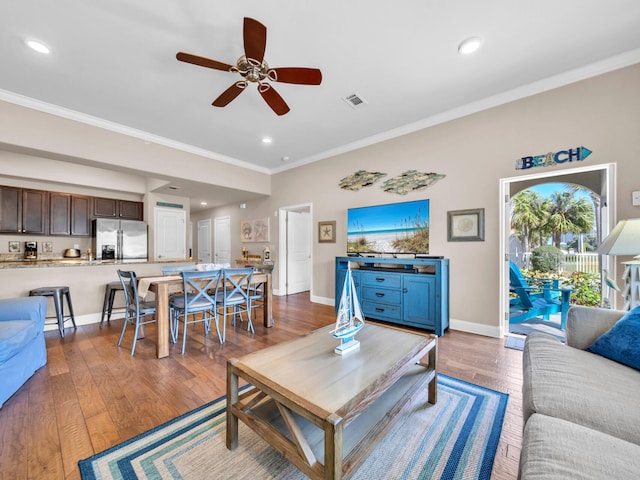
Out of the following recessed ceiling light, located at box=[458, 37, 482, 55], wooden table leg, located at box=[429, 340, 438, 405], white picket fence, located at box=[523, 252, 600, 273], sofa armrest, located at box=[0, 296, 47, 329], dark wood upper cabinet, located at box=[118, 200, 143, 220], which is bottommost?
wooden table leg, located at box=[429, 340, 438, 405]

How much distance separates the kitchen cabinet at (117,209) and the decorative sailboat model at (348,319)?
6287 mm

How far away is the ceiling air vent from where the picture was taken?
10.1ft

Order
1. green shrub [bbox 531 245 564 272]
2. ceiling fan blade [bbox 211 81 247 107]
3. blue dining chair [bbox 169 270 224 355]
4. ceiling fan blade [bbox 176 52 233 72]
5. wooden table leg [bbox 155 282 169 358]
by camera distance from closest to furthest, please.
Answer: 1. ceiling fan blade [bbox 176 52 233 72]
2. ceiling fan blade [bbox 211 81 247 107]
3. wooden table leg [bbox 155 282 169 358]
4. blue dining chair [bbox 169 270 224 355]
5. green shrub [bbox 531 245 564 272]

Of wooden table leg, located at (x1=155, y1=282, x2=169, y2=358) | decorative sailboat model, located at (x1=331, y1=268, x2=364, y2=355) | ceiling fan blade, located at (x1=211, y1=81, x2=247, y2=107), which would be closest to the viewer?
decorative sailboat model, located at (x1=331, y1=268, x2=364, y2=355)

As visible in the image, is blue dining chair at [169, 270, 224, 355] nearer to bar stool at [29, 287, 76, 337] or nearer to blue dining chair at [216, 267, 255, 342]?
blue dining chair at [216, 267, 255, 342]

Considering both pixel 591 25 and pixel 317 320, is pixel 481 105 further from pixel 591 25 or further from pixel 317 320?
pixel 317 320

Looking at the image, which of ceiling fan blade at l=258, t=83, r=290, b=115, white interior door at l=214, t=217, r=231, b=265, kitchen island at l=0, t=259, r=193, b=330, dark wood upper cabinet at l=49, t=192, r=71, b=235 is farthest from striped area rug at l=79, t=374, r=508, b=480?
white interior door at l=214, t=217, r=231, b=265

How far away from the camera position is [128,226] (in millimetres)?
5555

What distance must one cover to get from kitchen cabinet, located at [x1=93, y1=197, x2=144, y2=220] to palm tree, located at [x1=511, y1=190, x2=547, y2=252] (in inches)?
301

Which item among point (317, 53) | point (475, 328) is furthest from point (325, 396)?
point (475, 328)

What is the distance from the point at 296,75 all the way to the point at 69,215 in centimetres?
593

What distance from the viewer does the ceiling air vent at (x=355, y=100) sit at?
309 centimetres

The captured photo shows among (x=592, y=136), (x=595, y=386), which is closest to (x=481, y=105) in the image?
(x=592, y=136)

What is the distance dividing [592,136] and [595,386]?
2653mm
